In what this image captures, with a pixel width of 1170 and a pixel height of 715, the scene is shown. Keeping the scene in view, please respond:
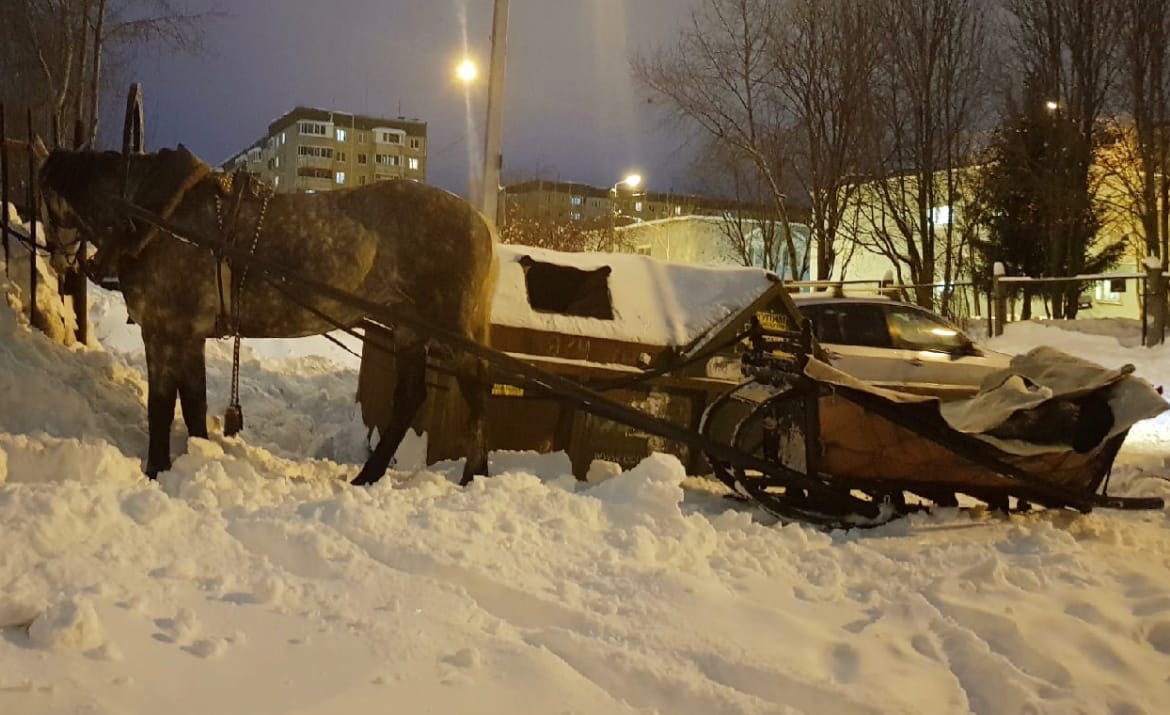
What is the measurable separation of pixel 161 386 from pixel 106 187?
3.81ft

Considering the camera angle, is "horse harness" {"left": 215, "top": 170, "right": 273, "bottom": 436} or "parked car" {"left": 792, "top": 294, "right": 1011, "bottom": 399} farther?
"parked car" {"left": 792, "top": 294, "right": 1011, "bottom": 399}

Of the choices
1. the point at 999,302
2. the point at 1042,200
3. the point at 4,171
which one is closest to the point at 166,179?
the point at 4,171

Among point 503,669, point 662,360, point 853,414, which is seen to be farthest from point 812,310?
point 503,669

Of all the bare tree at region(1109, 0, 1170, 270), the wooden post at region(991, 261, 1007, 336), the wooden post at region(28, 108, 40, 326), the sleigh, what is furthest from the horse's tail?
the bare tree at region(1109, 0, 1170, 270)

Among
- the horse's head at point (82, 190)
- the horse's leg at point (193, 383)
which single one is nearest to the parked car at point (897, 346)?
the horse's leg at point (193, 383)

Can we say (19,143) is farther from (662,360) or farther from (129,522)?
(662,360)

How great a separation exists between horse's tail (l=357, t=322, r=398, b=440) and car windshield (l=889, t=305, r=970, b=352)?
20.1 ft

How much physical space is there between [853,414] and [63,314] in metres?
6.12

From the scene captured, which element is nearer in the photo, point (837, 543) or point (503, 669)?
point (503, 669)

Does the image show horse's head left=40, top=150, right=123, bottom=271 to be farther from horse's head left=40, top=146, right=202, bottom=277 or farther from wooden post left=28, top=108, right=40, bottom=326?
wooden post left=28, top=108, right=40, bottom=326

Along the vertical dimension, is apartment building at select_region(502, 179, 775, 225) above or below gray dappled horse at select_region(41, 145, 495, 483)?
above

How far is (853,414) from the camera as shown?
4926 millimetres

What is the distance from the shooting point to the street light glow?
1461cm

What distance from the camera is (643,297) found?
684cm
